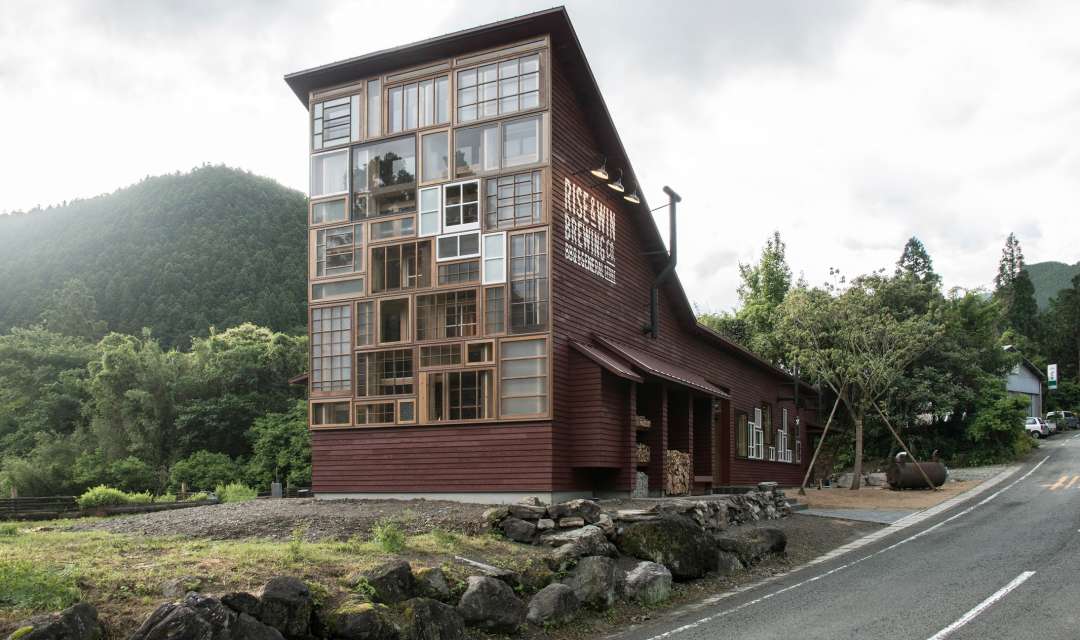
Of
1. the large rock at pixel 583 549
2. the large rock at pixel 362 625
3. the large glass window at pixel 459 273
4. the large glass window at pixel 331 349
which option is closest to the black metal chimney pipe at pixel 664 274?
the large glass window at pixel 459 273

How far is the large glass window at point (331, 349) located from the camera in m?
20.6

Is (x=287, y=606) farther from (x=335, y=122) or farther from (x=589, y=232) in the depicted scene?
(x=335, y=122)

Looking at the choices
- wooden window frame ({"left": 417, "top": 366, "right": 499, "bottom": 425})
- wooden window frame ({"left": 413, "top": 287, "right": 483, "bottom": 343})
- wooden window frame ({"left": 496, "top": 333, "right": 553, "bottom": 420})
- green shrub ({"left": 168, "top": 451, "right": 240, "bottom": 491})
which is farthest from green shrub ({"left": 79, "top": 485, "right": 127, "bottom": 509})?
green shrub ({"left": 168, "top": 451, "right": 240, "bottom": 491})

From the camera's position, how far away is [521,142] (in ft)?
64.6

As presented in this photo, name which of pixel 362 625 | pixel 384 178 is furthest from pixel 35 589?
pixel 384 178

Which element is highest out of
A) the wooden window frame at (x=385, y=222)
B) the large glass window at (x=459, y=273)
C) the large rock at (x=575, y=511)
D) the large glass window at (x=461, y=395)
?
the wooden window frame at (x=385, y=222)

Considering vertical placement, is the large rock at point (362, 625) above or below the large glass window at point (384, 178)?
below

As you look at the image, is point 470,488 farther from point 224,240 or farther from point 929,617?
point 224,240

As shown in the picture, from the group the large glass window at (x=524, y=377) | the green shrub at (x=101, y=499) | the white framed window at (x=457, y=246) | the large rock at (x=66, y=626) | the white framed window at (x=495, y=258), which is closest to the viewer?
the large rock at (x=66, y=626)

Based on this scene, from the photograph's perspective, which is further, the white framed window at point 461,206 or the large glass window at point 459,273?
the white framed window at point 461,206

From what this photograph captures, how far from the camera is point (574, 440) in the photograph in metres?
19.1

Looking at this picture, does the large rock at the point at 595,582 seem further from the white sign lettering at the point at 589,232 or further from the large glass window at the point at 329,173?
the large glass window at the point at 329,173

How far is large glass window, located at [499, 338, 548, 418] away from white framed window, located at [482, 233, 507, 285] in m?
1.39

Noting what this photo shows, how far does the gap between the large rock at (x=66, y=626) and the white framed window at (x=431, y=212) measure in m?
13.2
